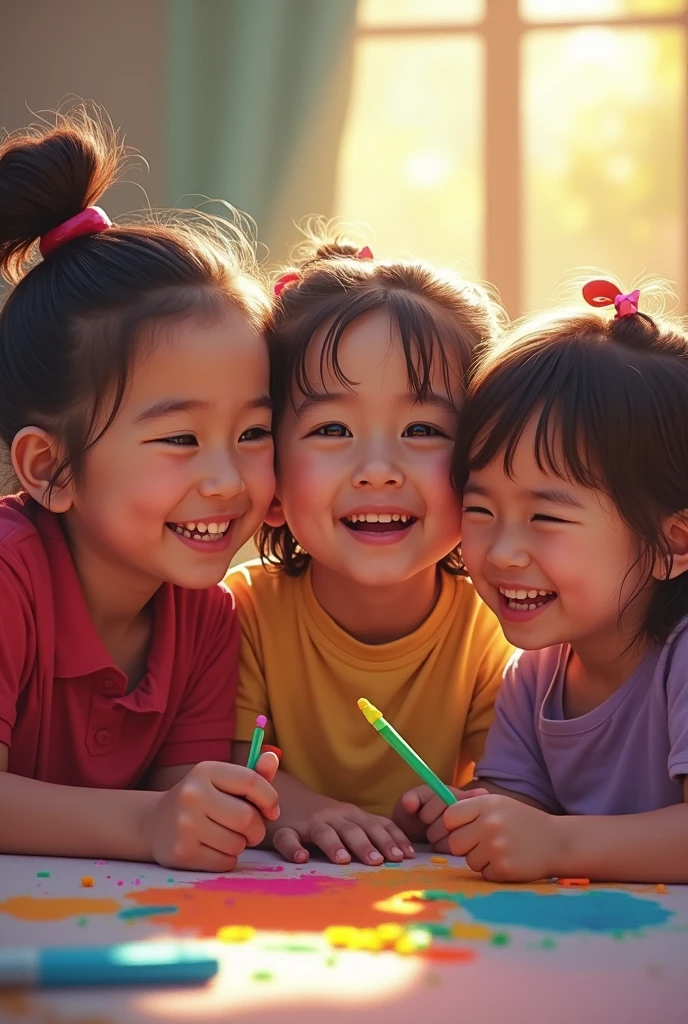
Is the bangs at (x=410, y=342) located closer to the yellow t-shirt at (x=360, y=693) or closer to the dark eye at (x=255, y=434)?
the dark eye at (x=255, y=434)

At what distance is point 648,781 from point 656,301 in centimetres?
162

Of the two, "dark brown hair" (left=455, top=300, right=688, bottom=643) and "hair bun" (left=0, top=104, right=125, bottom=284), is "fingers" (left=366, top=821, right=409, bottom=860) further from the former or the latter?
"hair bun" (left=0, top=104, right=125, bottom=284)

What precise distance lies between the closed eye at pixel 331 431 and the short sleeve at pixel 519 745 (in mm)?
314

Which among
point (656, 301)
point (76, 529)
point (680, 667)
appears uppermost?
point (656, 301)

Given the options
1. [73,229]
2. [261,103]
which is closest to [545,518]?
[73,229]

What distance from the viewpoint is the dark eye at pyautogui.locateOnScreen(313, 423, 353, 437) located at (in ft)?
4.02

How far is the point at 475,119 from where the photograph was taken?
2.71 metres

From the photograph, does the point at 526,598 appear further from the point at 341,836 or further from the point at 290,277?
the point at 290,277

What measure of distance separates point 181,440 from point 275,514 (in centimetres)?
22

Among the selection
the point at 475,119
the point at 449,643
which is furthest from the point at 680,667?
the point at 475,119

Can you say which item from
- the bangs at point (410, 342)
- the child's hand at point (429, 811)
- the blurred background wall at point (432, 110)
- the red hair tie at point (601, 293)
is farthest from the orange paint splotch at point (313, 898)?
the blurred background wall at point (432, 110)

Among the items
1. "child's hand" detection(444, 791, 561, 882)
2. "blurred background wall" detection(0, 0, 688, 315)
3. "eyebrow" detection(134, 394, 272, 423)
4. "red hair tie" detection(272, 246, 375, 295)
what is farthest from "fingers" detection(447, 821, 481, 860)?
"blurred background wall" detection(0, 0, 688, 315)

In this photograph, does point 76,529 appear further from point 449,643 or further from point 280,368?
point 449,643

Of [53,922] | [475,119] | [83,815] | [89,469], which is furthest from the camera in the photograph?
[475,119]
